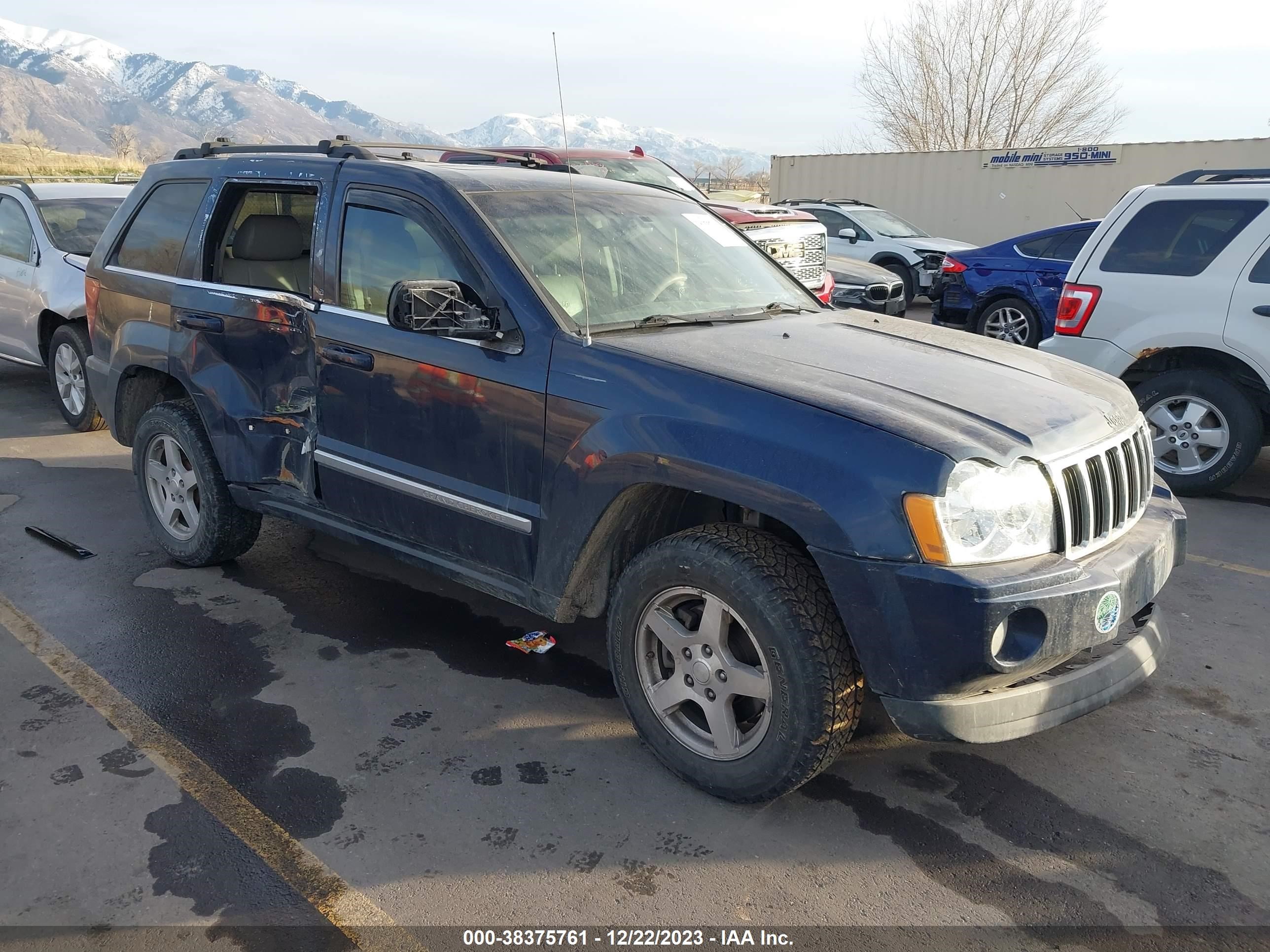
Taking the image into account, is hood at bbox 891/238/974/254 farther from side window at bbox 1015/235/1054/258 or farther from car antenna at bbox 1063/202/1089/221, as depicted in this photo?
side window at bbox 1015/235/1054/258

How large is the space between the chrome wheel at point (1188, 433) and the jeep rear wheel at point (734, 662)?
4.17m

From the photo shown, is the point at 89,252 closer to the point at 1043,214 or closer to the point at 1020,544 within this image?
the point at 1020,544

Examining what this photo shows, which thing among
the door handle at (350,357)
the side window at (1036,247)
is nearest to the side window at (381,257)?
the door handle at (350,357)

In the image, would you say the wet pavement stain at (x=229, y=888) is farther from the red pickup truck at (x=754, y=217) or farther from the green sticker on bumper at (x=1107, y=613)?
the red pickup truck at (x=754, y=217)

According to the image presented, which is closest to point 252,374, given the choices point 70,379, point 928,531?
point 928,531

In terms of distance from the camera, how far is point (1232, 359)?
6086mm

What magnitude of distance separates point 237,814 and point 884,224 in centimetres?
1522

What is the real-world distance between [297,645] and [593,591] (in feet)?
4.98

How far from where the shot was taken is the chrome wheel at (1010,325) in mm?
10859

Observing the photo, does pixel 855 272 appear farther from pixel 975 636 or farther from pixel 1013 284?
pixel 975 636

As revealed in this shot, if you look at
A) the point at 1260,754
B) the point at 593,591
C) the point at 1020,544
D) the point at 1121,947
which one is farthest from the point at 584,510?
the point at 1260,754

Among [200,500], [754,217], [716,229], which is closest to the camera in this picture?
[716,229]

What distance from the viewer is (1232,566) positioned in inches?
201

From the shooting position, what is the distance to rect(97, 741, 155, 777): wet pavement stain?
130 inches
